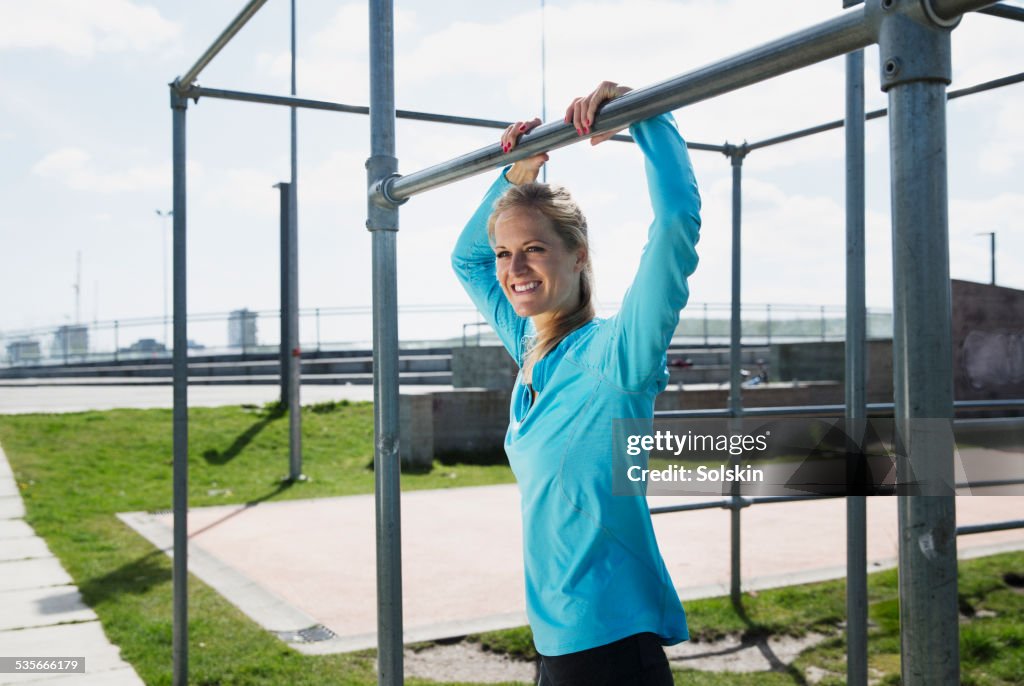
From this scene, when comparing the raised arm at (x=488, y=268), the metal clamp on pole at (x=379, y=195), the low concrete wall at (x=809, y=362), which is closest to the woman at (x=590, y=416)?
the raised arm at (x=488, y=268)

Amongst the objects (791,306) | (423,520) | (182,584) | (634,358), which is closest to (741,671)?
(182,584)

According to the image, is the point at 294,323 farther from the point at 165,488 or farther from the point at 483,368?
the point at 483,368

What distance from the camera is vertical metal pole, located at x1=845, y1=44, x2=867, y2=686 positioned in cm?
346

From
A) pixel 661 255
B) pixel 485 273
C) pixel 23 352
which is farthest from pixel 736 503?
pixel 23 352

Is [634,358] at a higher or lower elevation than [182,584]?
higher

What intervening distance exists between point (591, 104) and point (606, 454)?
0.60 m

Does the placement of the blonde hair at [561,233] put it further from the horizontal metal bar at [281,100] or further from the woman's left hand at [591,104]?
the horizontal metal bar at [281,100]

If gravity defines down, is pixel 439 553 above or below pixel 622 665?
below

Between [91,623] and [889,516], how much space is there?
6594 mm

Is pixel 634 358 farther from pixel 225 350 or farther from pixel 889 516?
pixel 225 350

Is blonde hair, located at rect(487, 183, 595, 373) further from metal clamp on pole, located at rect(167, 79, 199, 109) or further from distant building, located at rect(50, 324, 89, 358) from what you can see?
distant building, located at rect(50, 324, 89, 358)

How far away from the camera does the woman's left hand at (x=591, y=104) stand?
147 cm

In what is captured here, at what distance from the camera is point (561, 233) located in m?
1.68

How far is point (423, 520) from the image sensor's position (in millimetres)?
7660
